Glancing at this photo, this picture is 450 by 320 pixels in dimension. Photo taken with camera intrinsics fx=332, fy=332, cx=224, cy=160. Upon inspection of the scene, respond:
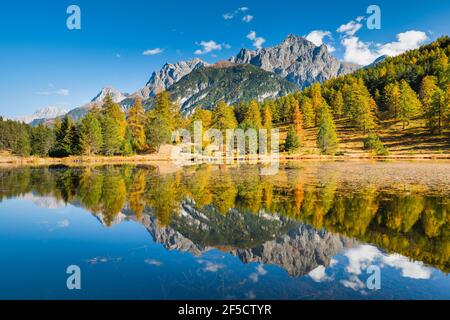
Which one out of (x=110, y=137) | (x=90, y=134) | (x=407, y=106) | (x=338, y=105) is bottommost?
(x=110, y=137)

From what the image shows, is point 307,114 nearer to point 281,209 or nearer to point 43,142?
point 43,142

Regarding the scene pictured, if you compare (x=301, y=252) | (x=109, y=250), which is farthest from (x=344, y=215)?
(x=109, y=250)

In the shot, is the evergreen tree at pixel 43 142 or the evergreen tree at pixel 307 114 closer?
the evergreen tree at pixel 43 142

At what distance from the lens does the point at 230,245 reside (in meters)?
15.2

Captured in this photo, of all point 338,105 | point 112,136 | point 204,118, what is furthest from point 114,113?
point 338,105

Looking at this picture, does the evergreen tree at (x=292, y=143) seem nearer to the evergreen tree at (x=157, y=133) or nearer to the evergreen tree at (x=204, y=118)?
the evergreen tree at (x=204, y=118)

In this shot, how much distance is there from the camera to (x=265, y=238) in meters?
16.0

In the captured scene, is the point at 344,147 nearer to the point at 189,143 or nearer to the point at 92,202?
the point at 189,143

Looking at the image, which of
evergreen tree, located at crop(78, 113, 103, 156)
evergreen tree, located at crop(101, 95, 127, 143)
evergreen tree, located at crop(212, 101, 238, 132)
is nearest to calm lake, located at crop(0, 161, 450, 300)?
evergreen tree, located at crop(78, 113, 103, 156)

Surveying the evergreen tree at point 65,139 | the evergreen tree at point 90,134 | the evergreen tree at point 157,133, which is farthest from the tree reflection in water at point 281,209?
the evergreen tree at point 65,139

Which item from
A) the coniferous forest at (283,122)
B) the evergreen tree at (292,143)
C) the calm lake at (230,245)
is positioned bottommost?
the calm lake at (230,245)

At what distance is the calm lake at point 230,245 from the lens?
10.4 metres

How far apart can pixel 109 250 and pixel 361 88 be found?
135 meters

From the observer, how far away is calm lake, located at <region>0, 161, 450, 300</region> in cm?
1043
